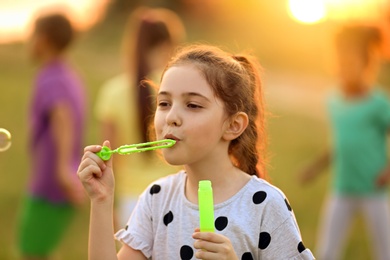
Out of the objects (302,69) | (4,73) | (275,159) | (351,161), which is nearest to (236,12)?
(302,69)

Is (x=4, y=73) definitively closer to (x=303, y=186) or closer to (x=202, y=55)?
(x=303, y=186)

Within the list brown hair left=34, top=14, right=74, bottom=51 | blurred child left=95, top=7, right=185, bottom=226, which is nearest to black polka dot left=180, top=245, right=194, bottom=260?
blurred child left=95, top=7, right=185, bottom=226

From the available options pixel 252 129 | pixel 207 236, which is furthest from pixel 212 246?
pixel 252 129

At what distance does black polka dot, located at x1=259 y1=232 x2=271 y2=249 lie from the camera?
2.78 meters

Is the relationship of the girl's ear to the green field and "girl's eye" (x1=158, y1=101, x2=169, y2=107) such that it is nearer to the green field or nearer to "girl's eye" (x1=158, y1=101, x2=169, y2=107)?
"girl's eye" (x1=158, y1=101, x2=169, y2=107)

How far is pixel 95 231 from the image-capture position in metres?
2.80

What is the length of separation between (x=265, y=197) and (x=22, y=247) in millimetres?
3280

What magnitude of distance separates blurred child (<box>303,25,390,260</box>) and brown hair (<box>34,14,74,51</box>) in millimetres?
1925

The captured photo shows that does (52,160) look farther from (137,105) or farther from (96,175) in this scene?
(96,175)

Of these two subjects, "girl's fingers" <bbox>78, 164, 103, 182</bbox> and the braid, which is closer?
"girl's fingers" <bbox>78, 164, 103, 182</bbox>

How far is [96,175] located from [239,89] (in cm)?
54

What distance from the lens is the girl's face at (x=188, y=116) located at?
2.75 metres

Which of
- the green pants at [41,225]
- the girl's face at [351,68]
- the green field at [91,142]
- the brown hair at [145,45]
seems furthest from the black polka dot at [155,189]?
the girl's face at [351,68]

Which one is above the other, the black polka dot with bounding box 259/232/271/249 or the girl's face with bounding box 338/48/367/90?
the girl's face with bounding box 338/48/367/90
